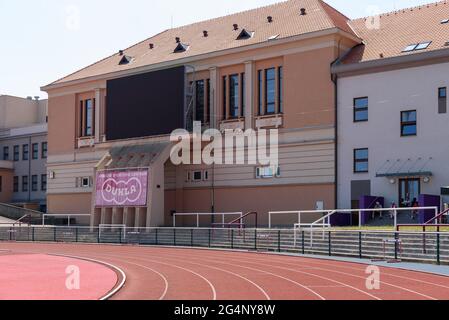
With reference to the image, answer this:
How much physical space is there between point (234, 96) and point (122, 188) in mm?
10018

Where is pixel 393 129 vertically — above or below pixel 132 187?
above

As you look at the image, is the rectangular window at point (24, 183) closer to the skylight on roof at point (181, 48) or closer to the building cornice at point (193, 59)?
the building cornice at point (193, 59)

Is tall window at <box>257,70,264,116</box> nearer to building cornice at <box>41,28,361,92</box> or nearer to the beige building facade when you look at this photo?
the beige building facade

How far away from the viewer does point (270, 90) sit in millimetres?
43969

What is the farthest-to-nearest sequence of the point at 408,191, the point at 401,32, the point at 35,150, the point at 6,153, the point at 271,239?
the point at 6,153 < the point at 35,150 < the point at 401,32 < the point at 408,191 < the point at 271,239

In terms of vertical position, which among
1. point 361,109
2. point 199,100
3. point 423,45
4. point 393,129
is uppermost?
point 423,45

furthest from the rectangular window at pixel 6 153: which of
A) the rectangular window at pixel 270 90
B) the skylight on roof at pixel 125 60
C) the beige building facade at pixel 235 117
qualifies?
the rectangular window at pixel 270 90

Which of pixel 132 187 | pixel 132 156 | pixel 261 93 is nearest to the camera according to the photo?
pixel 261 93

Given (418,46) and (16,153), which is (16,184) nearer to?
(16,153)

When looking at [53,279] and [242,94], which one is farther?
[242,94]

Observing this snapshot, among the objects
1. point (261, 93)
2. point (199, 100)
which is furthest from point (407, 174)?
point (199, 100)

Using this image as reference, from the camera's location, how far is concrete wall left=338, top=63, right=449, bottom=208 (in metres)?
36.2

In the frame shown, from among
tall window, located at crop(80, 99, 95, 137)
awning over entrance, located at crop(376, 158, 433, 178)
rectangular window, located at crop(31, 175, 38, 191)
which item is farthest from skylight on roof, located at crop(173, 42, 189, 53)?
rectangular window, located at crop(31, 175, 38, 191)

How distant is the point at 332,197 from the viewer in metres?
39.7
